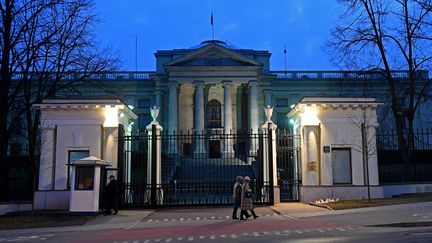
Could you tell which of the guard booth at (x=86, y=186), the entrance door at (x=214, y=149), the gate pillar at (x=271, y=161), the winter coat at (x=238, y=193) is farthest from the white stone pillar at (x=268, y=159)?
the entrance door at (x=214, y=149)

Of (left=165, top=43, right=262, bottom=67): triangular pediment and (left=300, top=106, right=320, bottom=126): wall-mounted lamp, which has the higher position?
(left=165, top=43, right=262, bottom=67): triangular pediment

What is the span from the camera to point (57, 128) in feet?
76.8

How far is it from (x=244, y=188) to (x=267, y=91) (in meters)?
48.1

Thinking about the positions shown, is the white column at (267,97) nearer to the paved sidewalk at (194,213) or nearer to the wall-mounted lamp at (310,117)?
the wall-mounted lamp at (310,117)

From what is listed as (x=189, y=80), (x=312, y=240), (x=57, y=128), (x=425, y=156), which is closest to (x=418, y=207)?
(x=312, y=240)

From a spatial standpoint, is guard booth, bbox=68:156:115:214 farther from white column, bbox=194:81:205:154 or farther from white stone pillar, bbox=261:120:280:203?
white column, bbox=194:81:205:154

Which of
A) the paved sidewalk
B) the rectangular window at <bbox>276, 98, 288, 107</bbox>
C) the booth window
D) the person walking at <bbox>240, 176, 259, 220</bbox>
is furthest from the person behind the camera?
the rectangular window at <bbox>276, 98, 288, 107</bbox>

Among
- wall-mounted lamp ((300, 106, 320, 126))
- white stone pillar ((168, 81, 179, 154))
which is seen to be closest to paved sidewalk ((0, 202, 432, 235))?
wall-mounted lamp ((300, 106, 320, 126))

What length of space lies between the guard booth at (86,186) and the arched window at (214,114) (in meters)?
42.7

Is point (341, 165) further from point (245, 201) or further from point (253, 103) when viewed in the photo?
point (253, 103)

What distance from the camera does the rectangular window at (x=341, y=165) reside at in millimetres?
23734

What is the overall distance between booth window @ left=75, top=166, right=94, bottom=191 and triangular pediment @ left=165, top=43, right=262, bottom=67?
131 ft

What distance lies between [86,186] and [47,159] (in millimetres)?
3821

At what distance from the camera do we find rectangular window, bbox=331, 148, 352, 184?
77.9 feet
